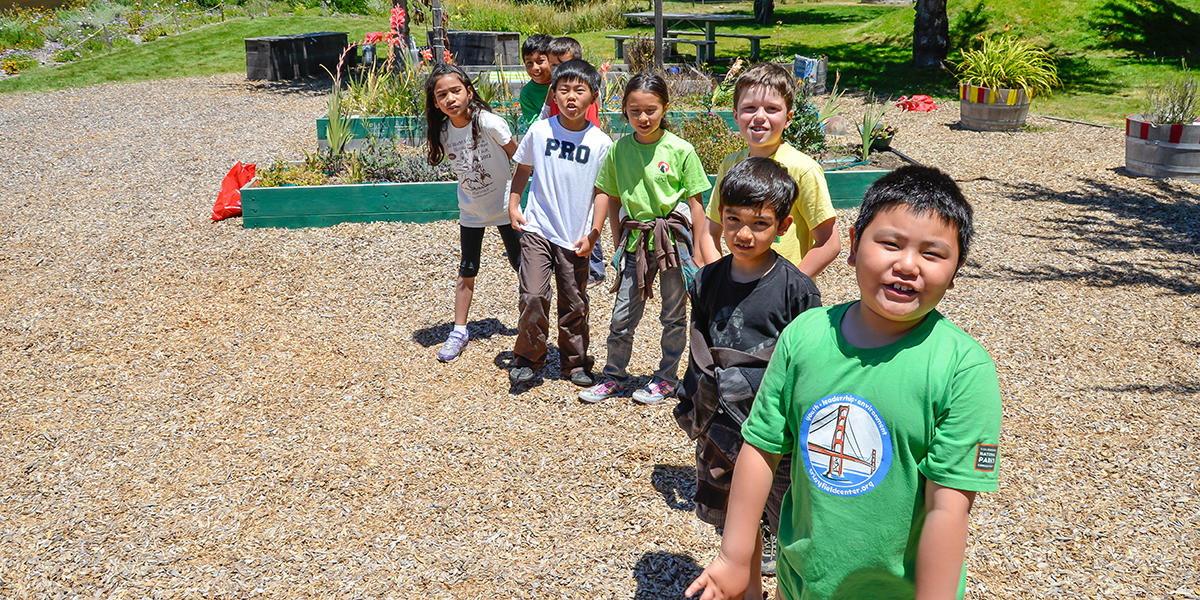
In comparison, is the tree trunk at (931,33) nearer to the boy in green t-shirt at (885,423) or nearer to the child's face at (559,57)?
the child's face at (559,57)

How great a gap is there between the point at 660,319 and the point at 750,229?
1.71 meters

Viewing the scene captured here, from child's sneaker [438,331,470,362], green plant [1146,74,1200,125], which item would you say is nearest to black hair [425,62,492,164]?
child's sneaker [438,331,470,362]

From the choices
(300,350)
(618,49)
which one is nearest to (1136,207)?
(300,350)

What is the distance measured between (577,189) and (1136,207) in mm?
6215

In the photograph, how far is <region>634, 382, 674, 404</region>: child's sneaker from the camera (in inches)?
181

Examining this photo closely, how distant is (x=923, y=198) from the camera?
1706 mm

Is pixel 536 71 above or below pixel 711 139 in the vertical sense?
above

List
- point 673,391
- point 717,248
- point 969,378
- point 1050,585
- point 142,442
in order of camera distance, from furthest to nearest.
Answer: point 673,391
point 142,442
point 717,248
point 1050,585
point 969,378

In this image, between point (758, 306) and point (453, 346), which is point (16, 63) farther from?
point (758, 306)

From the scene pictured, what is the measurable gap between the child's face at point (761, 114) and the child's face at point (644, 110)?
0.69 m

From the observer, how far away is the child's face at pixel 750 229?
8.89 ft

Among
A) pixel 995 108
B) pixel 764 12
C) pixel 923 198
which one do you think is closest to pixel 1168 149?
pixel 995 108

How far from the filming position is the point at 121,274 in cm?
668

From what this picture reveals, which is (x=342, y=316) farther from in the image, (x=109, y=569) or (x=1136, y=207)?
(x=1136, y=207)
